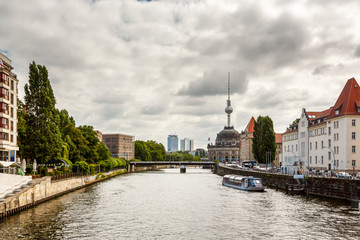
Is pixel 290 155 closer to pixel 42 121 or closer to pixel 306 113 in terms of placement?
pixel 306 113

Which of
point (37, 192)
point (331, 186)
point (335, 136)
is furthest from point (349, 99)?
point (37, 192)

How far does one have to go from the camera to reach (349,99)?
276 feet

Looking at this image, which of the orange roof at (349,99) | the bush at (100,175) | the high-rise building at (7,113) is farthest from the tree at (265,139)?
the high-rise building at (7,113)

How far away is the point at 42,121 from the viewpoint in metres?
68.5

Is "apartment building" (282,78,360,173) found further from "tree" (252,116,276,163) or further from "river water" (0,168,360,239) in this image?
"river water" (0,168,360,239)

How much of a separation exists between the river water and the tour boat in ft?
52.5

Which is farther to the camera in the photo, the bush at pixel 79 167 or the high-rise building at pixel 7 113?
the bush at pixel 79 167

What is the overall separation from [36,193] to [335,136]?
65.1 meters

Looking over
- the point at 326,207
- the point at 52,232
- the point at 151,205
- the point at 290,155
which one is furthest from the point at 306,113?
the point at 52,232

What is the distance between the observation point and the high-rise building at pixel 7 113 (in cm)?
6078

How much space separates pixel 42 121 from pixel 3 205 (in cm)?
3009

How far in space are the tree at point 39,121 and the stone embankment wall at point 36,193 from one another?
6.37 m

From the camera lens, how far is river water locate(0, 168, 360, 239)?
36.1 metres

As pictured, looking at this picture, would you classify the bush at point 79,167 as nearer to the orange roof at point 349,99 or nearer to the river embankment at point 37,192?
the river embankment at point 37,192
